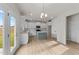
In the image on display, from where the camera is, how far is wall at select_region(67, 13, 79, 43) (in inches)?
319

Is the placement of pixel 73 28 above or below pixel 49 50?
above

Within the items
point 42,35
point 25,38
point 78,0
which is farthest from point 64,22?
point 78,0

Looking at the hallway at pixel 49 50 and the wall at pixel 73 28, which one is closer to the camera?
the hallway at pixel 49 50

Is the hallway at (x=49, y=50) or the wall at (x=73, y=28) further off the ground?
the wall at (x=73, y=28)

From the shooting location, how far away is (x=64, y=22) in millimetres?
7383

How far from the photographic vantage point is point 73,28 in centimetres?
873

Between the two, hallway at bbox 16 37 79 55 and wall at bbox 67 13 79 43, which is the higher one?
wall at bbox 67 13 79 43

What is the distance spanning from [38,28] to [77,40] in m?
7.60

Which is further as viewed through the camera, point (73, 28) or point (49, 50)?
point (73, 28)

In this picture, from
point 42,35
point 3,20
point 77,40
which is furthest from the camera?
point 42,35

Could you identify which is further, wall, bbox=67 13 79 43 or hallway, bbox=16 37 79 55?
wall, bbox=67 13 79 43

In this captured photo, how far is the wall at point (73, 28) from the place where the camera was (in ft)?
26.6
